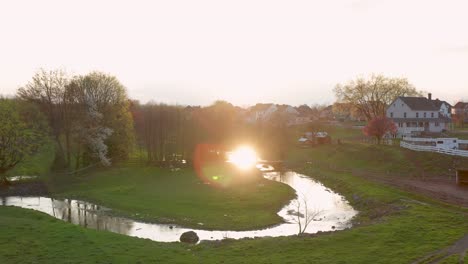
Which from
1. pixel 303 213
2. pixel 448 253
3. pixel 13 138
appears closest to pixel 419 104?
pixel 303 213

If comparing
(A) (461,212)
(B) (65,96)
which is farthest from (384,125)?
(B) (65,96)

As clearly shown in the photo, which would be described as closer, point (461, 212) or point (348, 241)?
point (348, 241)

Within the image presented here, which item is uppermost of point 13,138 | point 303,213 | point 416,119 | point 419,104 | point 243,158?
point 419,104

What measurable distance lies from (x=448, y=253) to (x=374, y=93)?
83028mm

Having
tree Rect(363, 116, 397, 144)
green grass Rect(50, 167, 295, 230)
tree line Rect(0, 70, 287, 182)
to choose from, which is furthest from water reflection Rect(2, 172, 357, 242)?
tree Rect(363, 116, 397, 144)

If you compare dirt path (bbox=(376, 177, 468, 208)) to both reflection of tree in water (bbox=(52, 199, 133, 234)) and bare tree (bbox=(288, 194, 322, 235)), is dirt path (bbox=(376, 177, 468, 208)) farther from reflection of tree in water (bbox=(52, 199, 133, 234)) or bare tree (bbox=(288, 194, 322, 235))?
reflection of tree in water (bbox=(52, 199, 133, 234))

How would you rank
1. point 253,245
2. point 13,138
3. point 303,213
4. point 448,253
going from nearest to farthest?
1. point 448,253
2. point 253,245
3. point 303,213
4. point 13,138

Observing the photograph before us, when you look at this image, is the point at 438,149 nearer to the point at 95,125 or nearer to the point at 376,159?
the point at 376,159

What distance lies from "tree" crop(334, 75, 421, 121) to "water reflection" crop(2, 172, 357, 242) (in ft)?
182

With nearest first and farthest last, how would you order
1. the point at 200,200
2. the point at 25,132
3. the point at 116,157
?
the point at 200,200
the point at 25,132
the point at 116,157

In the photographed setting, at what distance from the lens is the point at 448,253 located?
25.0 metres

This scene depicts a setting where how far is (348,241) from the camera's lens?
2823 centimetres

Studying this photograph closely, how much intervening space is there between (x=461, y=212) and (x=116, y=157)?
55164 millimetres

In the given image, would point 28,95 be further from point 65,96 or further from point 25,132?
point 25,132
